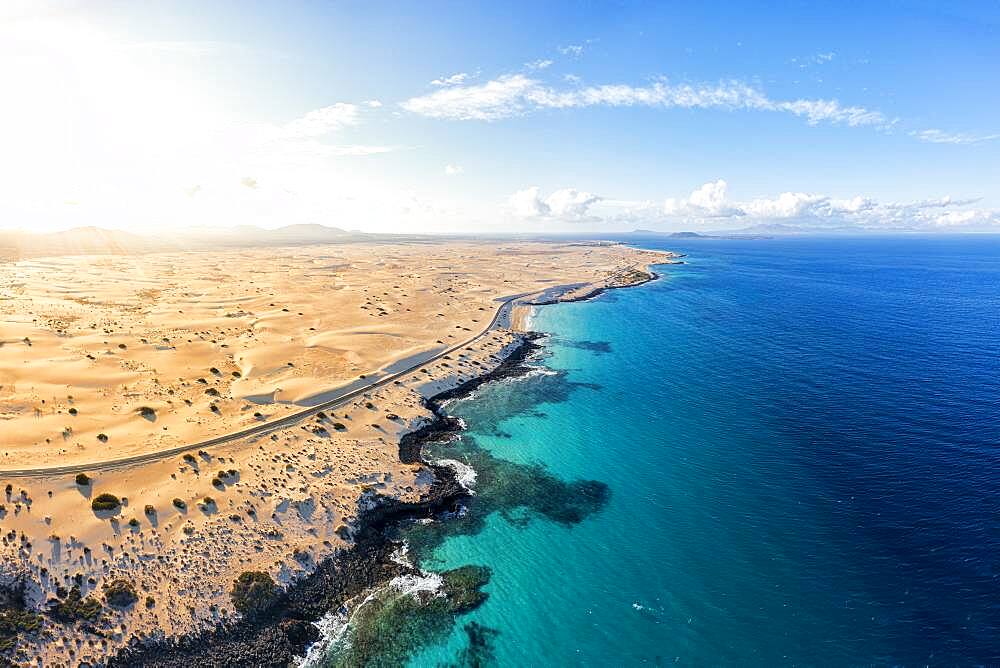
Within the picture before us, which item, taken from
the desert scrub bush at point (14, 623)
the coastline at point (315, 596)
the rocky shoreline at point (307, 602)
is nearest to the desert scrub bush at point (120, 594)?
the coastline at point (315, 596)

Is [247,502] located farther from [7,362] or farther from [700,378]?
[700,378]

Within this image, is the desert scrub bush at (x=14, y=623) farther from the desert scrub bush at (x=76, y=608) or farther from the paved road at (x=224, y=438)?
the paved road at (x=224, y=438)

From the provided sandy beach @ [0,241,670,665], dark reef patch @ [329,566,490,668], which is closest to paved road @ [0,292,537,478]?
sandy beach @ [0,241,670,665]

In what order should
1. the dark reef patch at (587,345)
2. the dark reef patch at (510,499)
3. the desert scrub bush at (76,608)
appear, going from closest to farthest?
the desert scrub bush at (76,608) < the dark reef patch at (510,499) < the dark reef patch at (587,345)

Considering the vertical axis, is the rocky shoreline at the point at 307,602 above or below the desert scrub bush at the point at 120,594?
below

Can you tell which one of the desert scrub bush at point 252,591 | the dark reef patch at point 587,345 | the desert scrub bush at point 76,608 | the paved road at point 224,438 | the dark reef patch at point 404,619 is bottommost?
the dark reef patch at point 404,619

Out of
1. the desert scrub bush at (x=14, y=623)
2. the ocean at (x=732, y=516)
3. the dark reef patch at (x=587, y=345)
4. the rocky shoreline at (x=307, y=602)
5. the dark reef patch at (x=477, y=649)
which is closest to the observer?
the desert scrub bush at (x=14, y=623)
